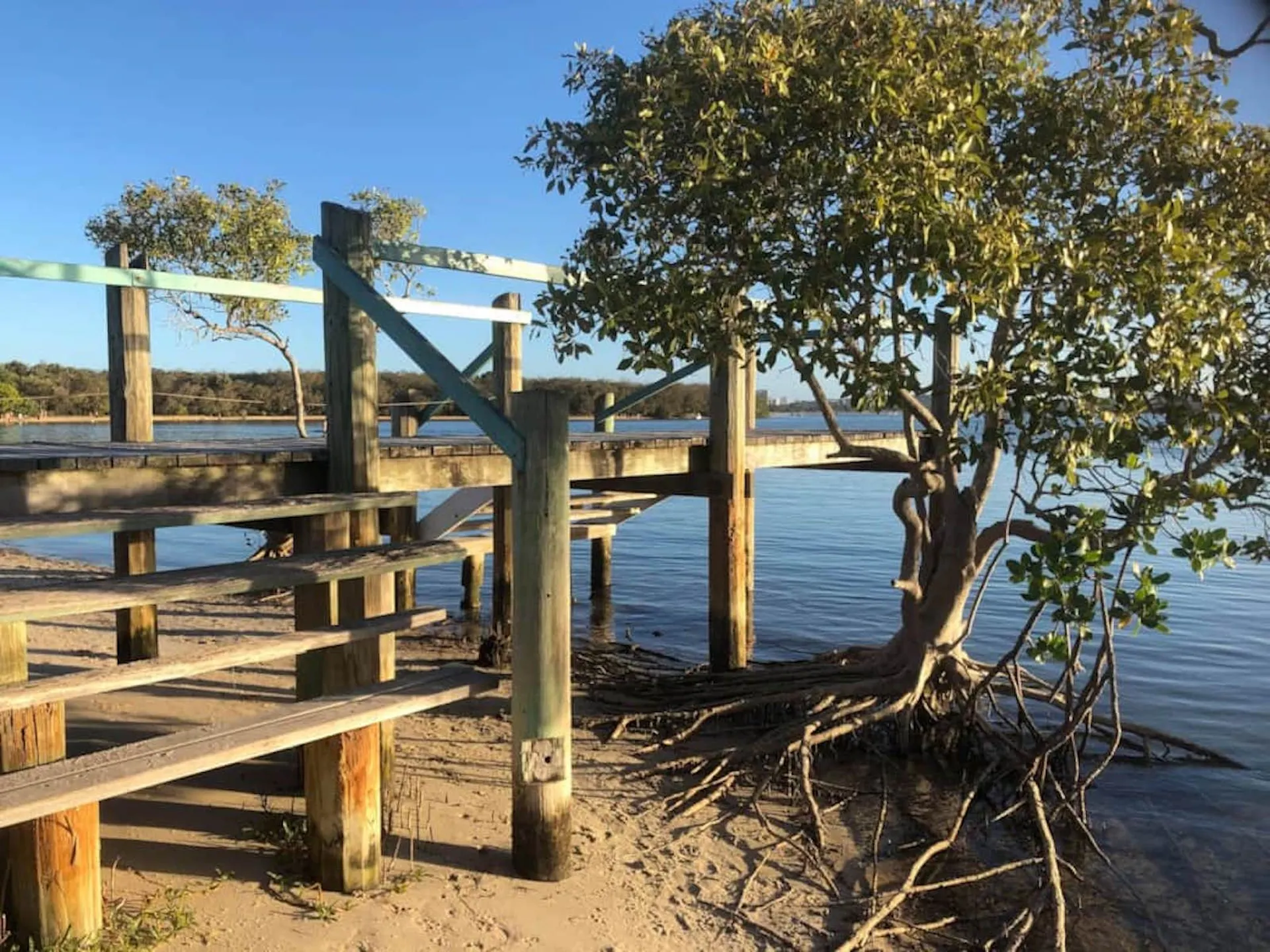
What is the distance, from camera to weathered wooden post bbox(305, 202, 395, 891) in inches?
170

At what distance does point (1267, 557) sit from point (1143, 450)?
183cm

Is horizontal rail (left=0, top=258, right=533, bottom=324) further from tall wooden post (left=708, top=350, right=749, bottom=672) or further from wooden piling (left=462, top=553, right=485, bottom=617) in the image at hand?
wooden piling (left=462, top=553, right=485, bottom=617)

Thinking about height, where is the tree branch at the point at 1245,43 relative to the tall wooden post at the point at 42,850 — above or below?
above

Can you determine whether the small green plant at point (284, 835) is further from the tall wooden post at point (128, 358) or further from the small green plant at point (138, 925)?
the tall wooden post at point (128, 358)

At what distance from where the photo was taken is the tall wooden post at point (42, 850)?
3439 mm

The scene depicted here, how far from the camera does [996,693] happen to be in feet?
29.6

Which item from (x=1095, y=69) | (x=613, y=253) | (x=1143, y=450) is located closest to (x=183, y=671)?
(x=613, y=253)

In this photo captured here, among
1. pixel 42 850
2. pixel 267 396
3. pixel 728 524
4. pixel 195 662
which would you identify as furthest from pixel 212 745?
pixel 267 396

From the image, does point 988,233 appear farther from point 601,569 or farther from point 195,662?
point 601,569

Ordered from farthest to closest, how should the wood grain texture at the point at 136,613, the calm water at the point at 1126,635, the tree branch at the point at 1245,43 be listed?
the wood grain texture at the point at 136,613
the calm water at the point at 1126,635
the tree branch at the point at 1245,43

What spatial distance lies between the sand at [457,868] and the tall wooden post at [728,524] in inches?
91.2

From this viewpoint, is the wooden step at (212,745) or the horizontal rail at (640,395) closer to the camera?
the wooden step at (212,745)

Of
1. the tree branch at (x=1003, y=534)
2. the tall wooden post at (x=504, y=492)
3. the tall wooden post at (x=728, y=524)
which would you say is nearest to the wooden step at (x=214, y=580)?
the tall wooden post at (x=504, y=492)

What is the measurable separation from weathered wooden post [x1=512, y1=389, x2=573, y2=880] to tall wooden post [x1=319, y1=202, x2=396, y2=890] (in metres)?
0.77
